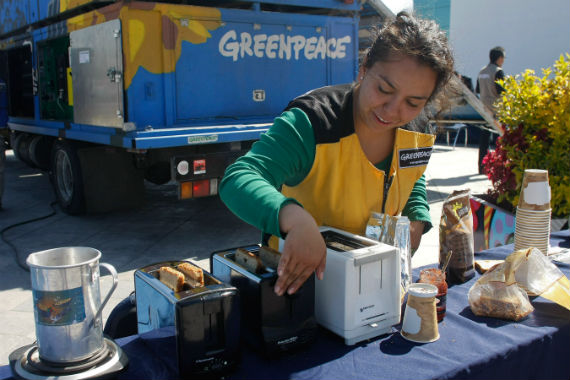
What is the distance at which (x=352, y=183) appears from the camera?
5.94 ft

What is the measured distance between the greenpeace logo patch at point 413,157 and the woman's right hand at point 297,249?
68 cm

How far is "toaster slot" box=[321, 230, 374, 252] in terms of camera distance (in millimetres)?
1541

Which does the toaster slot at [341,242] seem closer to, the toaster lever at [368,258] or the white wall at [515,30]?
the toaster lever at [368,258]

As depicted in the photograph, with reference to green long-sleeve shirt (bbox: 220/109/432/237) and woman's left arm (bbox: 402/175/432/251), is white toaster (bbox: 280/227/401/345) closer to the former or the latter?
green long-sleeve shirt (bbox: 220/109/432/237)

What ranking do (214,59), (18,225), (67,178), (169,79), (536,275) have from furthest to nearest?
(67,178) → (18,225) → (214,59) → (169,79) → (536,275)

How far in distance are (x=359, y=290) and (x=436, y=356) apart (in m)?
0.27

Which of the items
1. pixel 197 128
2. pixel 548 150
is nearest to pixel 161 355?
pixel 548 150

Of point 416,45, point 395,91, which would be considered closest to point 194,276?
point 395,91

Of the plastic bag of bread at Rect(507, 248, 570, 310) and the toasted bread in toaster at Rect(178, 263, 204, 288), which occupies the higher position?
the toasted bread in toaster at Rect(178, 263, 204, 288)

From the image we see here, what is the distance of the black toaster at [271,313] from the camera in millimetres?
1400

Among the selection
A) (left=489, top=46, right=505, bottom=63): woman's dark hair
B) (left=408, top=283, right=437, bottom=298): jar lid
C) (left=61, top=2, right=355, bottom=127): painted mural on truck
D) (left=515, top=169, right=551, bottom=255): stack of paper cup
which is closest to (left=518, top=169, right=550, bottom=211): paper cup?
(left=515, top=169, right=551, bottom=255): stack of paper cup

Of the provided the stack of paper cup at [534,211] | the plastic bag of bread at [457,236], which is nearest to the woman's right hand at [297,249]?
the plastic bag of bread at [457,236]

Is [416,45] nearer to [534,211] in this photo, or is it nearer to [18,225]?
[534,211]

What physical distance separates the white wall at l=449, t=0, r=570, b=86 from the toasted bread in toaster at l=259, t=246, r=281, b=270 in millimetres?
13707
